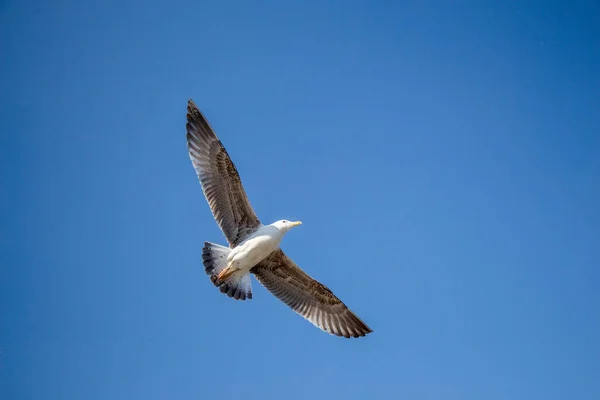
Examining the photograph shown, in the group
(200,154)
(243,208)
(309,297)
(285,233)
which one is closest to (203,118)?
(200,154)

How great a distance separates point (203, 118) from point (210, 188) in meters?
1.27

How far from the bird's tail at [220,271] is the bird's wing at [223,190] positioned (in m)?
0.28

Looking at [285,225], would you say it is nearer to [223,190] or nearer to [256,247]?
[256,247]

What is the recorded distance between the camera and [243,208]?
11148 millimetres

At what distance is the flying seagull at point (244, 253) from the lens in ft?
35.8

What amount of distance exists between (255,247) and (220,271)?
716 millimetres

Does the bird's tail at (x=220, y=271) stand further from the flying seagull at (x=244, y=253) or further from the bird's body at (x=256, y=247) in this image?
the bird's body at (x=256, y=247)

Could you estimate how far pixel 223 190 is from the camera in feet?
36.6

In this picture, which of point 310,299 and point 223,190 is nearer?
point 223,190

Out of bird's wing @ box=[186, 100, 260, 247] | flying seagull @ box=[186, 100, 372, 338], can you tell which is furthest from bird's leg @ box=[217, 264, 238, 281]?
bird's wing @ box=[186, 100, 260, 247]

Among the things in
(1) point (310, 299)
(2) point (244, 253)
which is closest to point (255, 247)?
(2) point (244, 253)

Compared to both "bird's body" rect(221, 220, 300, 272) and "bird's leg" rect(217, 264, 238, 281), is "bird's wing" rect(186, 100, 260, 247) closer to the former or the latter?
"bird's body" rect(221, 220, 300, 272)

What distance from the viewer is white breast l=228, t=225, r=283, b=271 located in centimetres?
1080

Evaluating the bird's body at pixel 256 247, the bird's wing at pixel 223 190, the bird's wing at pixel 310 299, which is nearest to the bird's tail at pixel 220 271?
the bird's body at pixel 256 247
